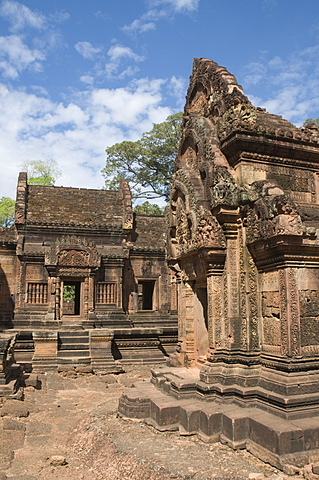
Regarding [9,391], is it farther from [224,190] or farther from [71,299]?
[71,299]

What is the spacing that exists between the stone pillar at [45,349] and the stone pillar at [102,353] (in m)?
1.23

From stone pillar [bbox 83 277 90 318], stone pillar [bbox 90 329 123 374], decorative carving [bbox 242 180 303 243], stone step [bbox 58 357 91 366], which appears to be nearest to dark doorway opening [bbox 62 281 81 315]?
stone pillar [bbox 83 277 90 318]

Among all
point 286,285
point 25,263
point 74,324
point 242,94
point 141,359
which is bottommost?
point 141,359

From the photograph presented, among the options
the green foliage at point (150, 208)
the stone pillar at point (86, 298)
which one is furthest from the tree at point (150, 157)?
the stone pillar at point (86, 298)

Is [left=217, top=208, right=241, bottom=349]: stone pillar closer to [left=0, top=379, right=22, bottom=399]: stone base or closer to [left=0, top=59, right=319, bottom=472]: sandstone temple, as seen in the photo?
[left=0, top=59, right=319, bottom=472]: sandstone temple

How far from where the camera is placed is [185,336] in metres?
8.60

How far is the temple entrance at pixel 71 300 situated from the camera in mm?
22359

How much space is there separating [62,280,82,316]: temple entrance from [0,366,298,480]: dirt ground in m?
12.8

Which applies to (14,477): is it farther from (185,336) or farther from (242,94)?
(242,94)

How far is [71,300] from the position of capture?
34.1m

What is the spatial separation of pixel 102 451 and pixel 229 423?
1802 mm

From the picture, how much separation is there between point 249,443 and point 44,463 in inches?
113

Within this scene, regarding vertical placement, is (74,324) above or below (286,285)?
below

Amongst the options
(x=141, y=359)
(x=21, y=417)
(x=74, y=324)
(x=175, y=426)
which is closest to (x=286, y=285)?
(x=175, y=426)
